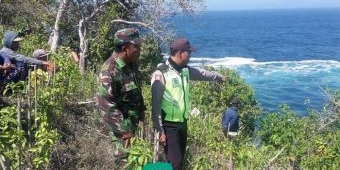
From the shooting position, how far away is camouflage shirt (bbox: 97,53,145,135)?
3.87 metres

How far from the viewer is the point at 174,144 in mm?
4590

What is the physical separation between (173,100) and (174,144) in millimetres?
404

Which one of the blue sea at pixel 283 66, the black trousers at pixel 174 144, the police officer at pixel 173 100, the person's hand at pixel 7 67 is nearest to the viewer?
the police officer at pixel 173 100

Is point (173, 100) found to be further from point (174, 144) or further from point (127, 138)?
point (127, 138)

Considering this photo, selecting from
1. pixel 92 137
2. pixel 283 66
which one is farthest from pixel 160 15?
pixel 283 66

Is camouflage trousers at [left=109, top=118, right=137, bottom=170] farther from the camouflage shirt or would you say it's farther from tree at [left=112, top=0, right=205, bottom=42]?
tree at [left=112, top=0, right=205, bottom=42]

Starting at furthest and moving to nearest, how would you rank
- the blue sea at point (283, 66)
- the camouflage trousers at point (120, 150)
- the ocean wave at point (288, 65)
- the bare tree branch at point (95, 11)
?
1. the ocean wave at point (288, 65)
2. the blue sea at point (283, 66)
3. the bare tree branch at point (95, 11)
4. the camouflage trousers at point (120, 150)

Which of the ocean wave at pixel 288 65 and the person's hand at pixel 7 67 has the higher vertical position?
the person's hand at pixel 7 67

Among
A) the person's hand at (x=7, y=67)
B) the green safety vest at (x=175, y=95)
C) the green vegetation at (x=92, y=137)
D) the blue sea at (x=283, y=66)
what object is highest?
the person's hand at (x=7, y=67)

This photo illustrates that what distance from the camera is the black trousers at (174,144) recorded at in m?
4.57

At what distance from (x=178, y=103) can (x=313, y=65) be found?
47.1m

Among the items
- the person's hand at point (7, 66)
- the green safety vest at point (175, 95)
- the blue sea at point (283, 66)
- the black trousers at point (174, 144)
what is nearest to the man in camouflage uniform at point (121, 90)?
the green safety vest at point (175, 95)

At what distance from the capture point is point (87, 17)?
54.4 ft

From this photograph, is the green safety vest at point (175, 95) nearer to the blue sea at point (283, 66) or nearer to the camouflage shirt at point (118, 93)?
the camouflage shirt at point (118, 93)
